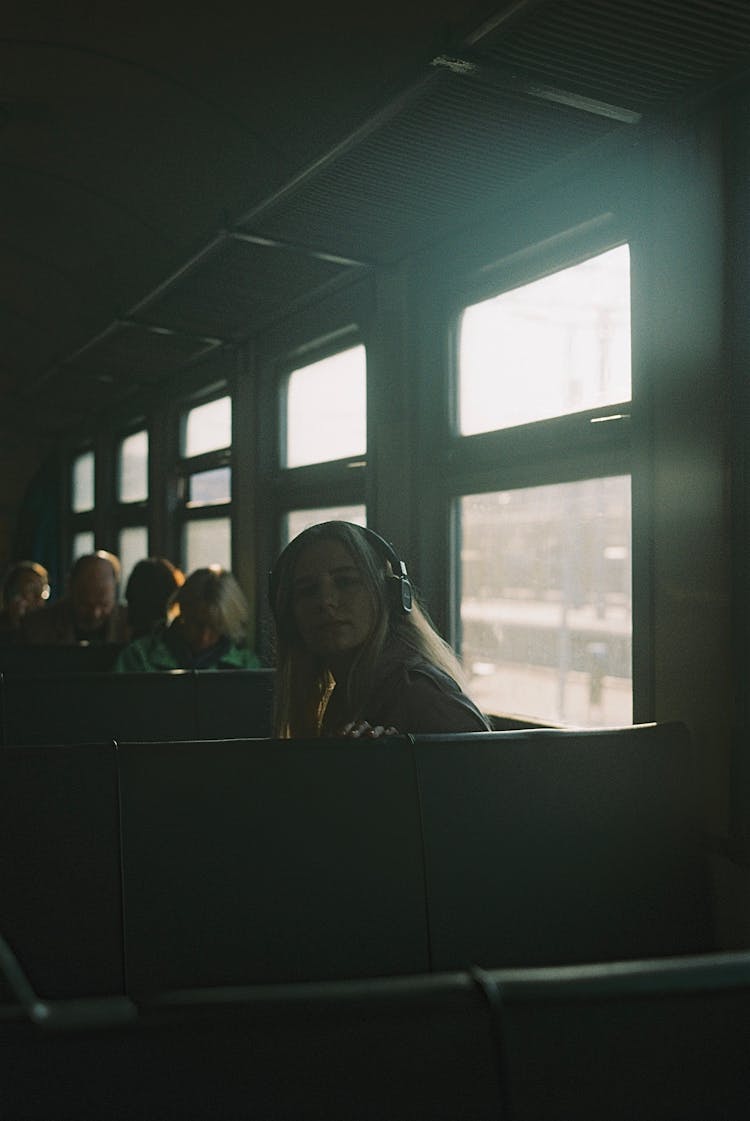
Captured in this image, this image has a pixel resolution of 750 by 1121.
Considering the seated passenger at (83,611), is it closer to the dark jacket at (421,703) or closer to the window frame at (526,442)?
the window frame at (526,442)

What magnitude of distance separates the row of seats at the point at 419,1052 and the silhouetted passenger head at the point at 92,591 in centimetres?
469

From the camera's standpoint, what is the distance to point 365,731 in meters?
1.97

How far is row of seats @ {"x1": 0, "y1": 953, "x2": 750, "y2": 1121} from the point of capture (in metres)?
0.68

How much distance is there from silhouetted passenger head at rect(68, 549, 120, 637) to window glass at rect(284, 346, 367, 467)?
1.04 metres

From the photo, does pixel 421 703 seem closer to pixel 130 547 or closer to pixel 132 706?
pixel 132 706

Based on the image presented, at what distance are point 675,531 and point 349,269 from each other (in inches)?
83.1

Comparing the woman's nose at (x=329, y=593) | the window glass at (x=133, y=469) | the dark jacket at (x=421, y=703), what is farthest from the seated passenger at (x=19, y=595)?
the dark jacket at (x=421, y=703)

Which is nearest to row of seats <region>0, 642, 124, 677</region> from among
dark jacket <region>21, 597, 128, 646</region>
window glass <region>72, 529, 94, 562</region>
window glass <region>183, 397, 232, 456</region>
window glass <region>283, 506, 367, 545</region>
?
dark jacket <region>21, 597, 128, 646</region>

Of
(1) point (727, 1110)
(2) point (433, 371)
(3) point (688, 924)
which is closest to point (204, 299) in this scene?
(2) point (433, 371)

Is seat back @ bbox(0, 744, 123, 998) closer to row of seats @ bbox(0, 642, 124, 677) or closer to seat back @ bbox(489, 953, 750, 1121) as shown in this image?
seat back @ bbox(489, 953, 750, 1121)

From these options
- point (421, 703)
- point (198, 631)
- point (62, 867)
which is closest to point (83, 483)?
point (198, 631)

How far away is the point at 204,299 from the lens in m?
4.85

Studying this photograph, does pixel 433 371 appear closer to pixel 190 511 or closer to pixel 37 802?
pixel 37 802

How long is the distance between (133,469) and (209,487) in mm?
1908
